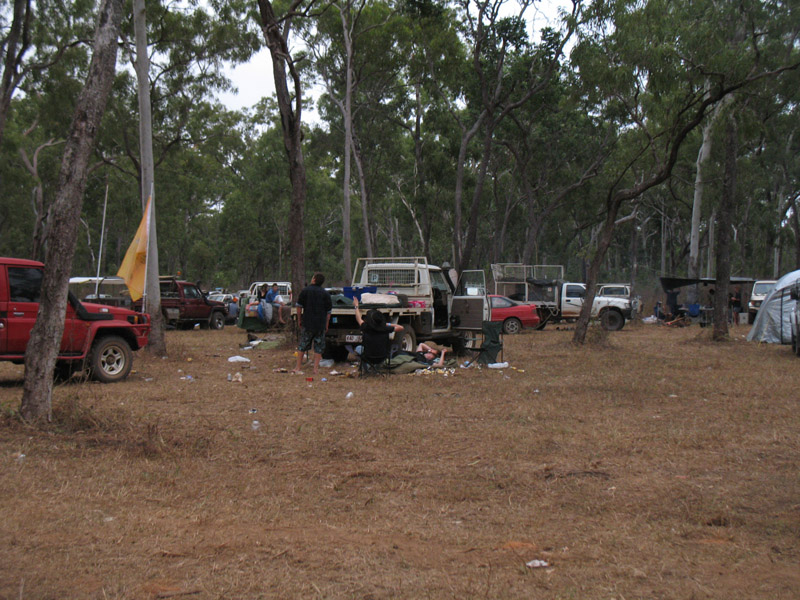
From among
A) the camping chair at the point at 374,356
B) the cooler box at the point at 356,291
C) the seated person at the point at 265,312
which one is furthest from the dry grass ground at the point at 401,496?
the seated person at the point at 265,312

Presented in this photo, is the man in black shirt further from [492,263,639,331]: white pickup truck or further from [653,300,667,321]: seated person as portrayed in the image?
[653,300,667,321]: seated person

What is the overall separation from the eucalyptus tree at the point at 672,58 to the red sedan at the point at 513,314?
5.78 m

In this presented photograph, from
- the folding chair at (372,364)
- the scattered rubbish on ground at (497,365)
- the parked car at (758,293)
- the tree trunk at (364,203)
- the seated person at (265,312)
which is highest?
the tree trunk at (364,203)

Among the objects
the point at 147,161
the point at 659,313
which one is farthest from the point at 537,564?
the point at 659,313

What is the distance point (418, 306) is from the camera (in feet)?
44.3

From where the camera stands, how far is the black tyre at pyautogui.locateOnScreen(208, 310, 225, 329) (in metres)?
24.3

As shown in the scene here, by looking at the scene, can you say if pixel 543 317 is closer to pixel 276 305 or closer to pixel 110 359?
pixel 276 305

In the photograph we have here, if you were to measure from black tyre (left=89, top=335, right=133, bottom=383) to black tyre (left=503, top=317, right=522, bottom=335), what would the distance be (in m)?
15.0

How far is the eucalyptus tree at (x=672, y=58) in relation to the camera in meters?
15.0

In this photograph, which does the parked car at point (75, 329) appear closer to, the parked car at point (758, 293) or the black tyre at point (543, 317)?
the black tyre at point (543, 317)

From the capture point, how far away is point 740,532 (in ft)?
13.9

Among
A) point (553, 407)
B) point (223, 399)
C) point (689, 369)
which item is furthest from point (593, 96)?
point (223, 399)

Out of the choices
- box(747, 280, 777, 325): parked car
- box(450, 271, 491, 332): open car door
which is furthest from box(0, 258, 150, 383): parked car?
box(747, 280, 777, 325): parked car

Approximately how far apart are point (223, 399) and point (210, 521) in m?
4.70
